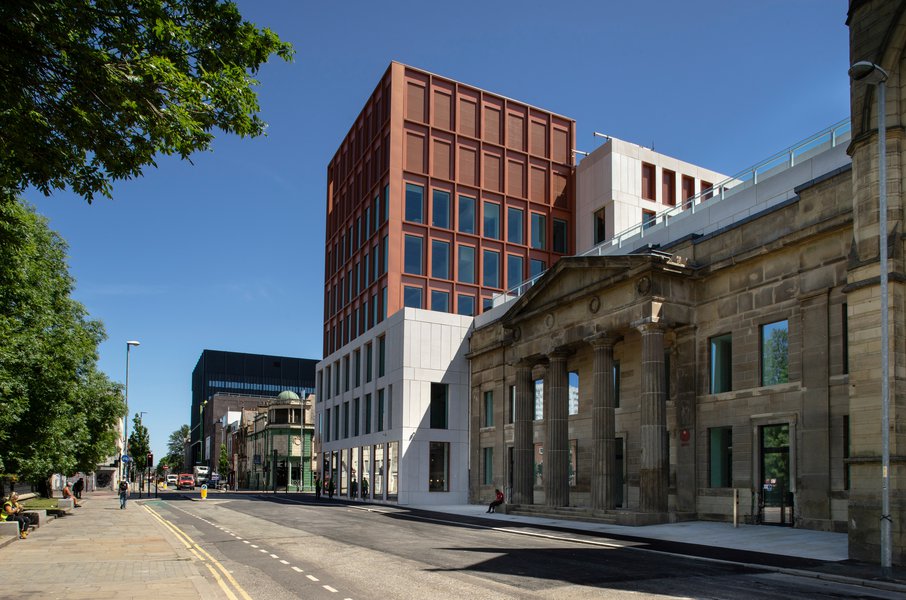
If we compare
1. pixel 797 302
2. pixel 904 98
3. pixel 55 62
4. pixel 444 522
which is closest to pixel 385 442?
pixel 444 522

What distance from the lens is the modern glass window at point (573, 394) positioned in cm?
3969

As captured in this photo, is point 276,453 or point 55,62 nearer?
point 55,62

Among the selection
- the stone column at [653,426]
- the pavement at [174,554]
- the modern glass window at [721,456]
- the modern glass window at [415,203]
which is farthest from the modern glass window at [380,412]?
the modern glass window at [721,456]

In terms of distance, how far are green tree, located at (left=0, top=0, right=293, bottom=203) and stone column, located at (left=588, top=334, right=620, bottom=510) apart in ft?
81.0

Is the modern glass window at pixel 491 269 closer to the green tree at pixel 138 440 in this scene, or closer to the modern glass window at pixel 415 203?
the modern glass window at pixel 415 203

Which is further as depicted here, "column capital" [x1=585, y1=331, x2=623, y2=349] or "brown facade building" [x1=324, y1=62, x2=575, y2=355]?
"brown facade building" [x1=324, y1=62, x2=575, y2=355]

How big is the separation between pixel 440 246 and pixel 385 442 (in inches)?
577

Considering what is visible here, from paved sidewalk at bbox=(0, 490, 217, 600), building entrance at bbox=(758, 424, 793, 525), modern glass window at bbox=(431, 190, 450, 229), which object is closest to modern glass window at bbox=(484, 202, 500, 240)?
modern glass window at bbox=(431, 190, 450, 229)

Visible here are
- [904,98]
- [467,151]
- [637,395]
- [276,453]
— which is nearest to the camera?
[904,98]

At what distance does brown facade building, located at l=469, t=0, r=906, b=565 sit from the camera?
19172 millimetres

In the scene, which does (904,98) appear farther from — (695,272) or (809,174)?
(695,272)

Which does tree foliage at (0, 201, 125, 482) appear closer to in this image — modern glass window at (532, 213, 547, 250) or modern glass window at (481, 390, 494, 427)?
modern glass window at (481, 390, 494, 427)

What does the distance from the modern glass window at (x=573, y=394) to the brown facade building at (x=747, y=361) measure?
0.29 ft

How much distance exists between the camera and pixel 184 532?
27.8m
